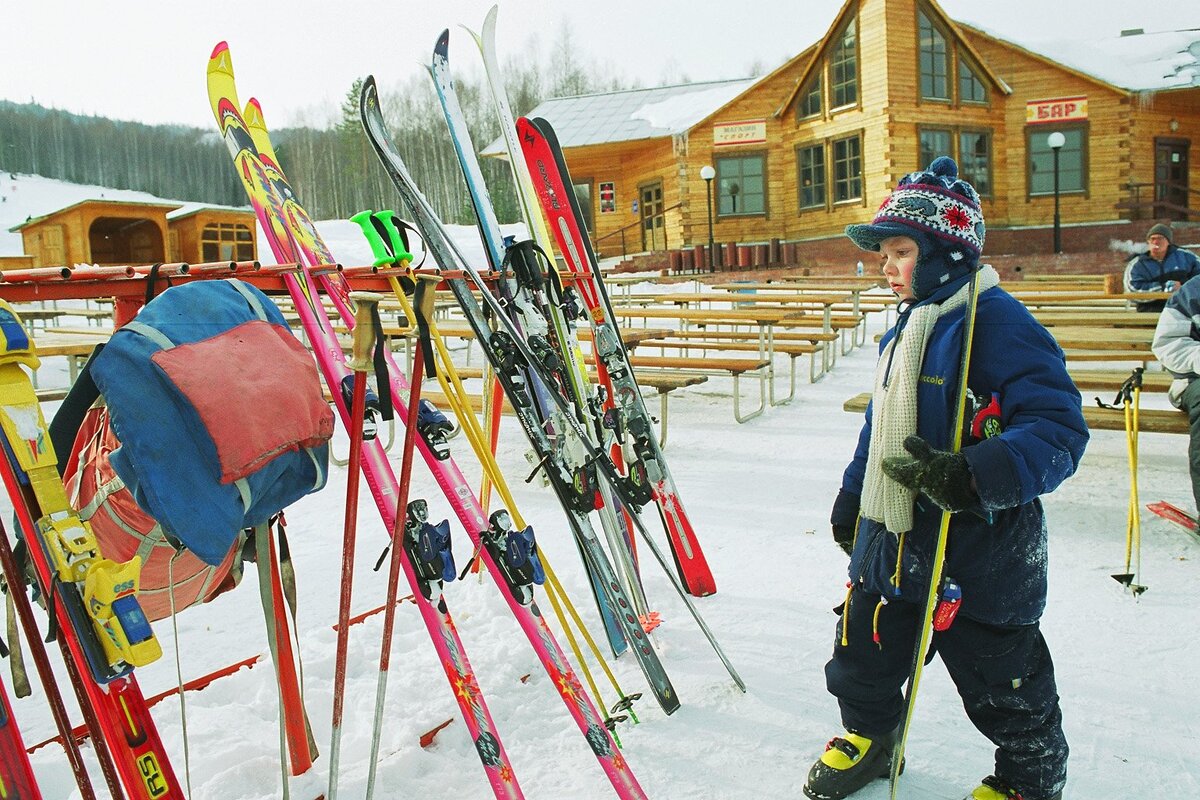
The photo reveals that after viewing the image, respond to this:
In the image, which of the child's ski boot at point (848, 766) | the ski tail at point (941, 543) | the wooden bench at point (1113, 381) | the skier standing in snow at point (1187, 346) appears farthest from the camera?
the wooden bench at point (1113, 381)

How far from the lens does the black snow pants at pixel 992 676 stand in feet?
5.81

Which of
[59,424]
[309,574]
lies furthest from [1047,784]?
[309,574]

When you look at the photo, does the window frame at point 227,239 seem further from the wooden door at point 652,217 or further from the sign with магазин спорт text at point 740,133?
the sign with магазин спорт text at point 740,133

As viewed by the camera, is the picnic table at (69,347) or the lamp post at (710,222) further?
the lamp post at (710,222)

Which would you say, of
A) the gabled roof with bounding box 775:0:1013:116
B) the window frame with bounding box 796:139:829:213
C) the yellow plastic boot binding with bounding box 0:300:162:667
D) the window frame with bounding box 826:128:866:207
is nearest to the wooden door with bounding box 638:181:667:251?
the window frame with bounding box 796:139:829:213

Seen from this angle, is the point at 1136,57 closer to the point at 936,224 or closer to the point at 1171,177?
the point at 1171,177

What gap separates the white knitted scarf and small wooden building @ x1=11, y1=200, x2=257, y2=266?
20737mm

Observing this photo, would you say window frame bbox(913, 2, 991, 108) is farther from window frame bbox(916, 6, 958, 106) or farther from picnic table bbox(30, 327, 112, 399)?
picnic table bbox(30, 327, 112, 399)

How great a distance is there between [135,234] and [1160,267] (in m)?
24.7

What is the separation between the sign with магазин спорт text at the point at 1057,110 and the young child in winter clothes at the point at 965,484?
18911 millimetres

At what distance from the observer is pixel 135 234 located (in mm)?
23453

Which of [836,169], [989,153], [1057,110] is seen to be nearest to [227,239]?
[836,169]

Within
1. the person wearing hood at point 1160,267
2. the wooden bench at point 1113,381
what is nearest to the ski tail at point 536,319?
the wooden bench at point 1113,381

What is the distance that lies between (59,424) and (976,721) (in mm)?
2007
